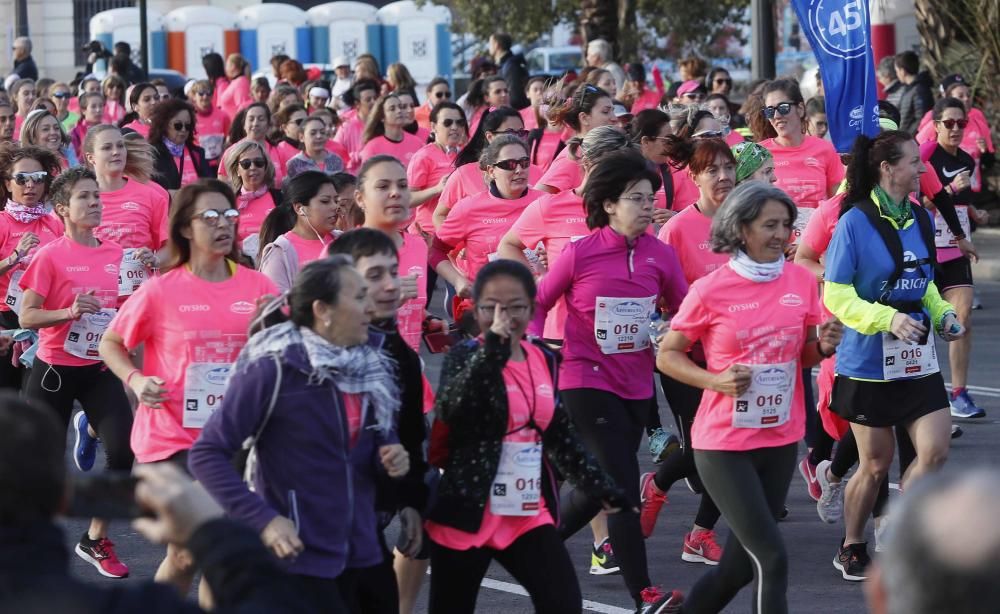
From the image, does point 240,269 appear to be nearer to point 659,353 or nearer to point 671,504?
point 659,353

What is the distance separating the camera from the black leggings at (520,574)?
518 cm

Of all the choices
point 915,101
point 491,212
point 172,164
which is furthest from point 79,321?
point 915,101

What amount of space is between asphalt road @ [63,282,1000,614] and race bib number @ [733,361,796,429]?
1204mm

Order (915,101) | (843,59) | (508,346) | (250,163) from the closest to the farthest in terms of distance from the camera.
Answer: (508,346) < (843,59) < (250,163) < (915,101)

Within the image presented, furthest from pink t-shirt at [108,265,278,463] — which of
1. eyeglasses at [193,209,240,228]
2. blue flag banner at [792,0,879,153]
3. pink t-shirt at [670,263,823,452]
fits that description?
blue flag banner at [792,0,879,153]

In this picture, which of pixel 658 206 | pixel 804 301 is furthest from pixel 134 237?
pixel 804 301

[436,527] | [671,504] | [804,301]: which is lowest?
[671,504]

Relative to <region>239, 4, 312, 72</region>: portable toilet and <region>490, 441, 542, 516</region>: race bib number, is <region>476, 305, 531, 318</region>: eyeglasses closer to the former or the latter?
<region>490, 441, 542, 516</region>: race bib number

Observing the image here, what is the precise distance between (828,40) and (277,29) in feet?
114

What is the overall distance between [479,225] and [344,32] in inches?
1359

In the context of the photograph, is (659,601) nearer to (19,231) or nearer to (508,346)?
(508,346)

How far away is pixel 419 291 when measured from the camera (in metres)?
7.13

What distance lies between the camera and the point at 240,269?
615cm

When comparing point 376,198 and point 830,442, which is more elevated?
point 376,198
